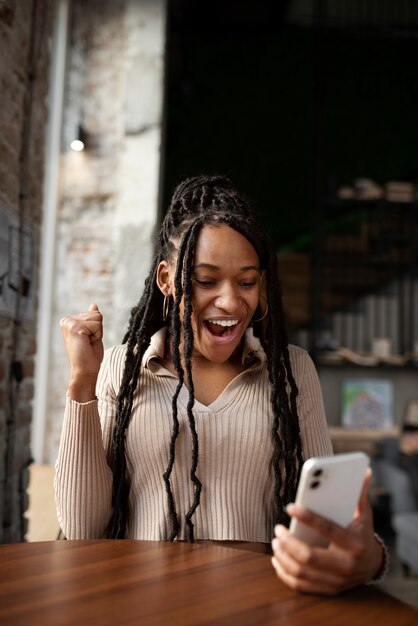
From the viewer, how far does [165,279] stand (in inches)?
60.7

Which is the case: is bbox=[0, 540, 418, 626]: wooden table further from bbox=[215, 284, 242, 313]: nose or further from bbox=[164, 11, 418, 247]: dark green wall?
bbox=[164, 11, 418, 247]: dark green wall

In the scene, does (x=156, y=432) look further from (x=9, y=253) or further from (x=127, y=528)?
(x=9, y=253)

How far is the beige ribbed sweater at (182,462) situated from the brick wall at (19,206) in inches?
43.6

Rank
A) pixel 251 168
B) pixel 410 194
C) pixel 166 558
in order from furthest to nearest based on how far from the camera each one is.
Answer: pixel 251 168 → pixel 410 194 → pixel 166 558

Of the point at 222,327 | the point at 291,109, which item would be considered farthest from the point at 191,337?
the point at 291,109

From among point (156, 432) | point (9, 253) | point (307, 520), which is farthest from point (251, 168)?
point (307, 520)

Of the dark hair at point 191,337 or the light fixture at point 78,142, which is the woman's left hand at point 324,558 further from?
the light fixture at point 78,142

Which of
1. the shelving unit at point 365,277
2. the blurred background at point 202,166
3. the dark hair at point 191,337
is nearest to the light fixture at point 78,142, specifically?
the blurred background at point 202,166

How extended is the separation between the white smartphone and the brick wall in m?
1.71

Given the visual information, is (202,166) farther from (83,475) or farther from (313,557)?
(313,557)

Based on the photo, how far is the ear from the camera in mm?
1529

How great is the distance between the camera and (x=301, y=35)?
27.9 ft

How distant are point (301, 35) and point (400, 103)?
62.7 inches

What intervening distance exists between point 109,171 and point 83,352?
3117 millimetres
